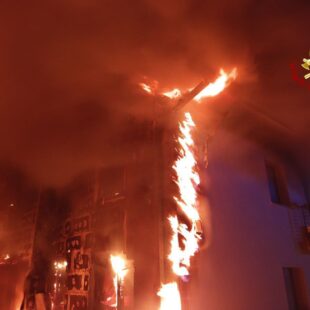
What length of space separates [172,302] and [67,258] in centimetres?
284

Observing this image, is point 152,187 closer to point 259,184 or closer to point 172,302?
point 172,302

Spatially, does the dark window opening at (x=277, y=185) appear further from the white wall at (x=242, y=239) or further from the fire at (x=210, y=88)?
the fire at (x=210, y=88)

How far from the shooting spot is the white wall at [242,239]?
192 inches

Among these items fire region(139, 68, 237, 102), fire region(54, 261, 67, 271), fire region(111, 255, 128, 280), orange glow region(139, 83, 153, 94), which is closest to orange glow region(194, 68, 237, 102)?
fire region(139, 68, 237, 102)

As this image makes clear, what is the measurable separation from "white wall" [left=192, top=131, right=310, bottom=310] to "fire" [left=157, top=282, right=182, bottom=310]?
1.30ft

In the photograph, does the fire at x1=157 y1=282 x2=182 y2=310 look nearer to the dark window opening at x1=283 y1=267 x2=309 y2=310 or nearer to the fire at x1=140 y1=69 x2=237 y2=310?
the fire at x1=140 y1=69 x2=237 y2=310

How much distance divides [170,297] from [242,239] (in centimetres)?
212

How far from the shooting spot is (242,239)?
18.6 ft

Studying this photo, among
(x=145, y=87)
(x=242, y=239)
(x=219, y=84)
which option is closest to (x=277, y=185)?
(x=242, y=239)

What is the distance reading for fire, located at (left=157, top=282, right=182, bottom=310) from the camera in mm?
4105

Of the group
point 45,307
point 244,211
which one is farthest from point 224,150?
point 45,307

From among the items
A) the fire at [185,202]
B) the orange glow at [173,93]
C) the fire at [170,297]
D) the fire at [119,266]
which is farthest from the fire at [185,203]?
the fire at [119,266]

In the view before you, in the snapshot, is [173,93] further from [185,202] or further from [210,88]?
[185,202]

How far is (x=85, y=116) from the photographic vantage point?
19.7 ft
